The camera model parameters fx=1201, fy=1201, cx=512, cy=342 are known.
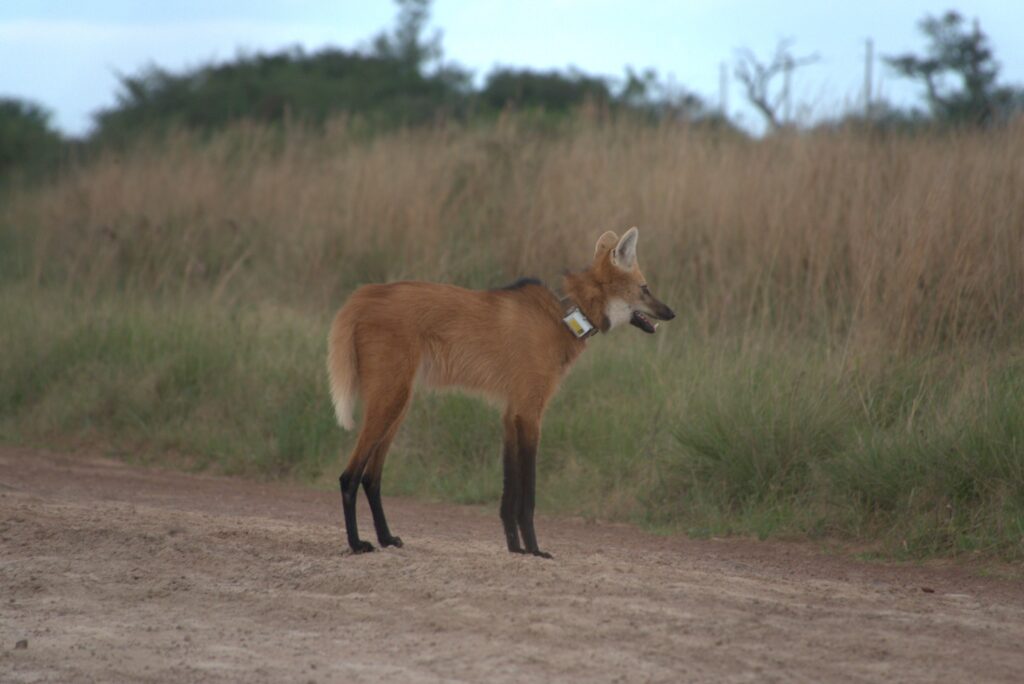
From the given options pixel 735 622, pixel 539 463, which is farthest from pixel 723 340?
pixel 735 622

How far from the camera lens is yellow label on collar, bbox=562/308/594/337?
532 cm

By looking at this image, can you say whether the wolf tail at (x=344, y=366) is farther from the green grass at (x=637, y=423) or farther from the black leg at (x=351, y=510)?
the green grass at (x=637, y=423)

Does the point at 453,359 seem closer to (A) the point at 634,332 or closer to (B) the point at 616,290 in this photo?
(B) the point at 616,290

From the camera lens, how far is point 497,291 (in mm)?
5375

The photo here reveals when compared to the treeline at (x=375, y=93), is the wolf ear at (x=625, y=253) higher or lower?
lower

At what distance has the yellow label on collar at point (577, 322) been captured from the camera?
209 inches

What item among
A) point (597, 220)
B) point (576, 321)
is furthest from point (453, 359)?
point (597, 220)

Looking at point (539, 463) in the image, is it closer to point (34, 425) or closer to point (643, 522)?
point (643, 522)

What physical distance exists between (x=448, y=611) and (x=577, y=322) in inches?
66.9

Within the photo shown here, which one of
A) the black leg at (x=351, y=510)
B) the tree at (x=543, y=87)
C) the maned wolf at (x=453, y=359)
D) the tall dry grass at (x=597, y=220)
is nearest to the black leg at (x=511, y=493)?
the maned wolf at (x=453, y=359)

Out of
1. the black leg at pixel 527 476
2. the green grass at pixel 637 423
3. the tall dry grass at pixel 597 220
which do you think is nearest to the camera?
the black leg at pixel 527 476

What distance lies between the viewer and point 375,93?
21.3 metres

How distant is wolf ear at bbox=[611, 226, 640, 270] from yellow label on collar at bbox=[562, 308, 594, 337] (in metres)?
0.31

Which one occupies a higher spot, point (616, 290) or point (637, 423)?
point (616, 290)
